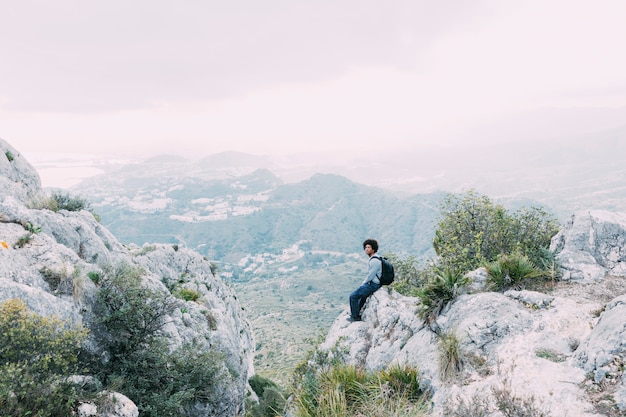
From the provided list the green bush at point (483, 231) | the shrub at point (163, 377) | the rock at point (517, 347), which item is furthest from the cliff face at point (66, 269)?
the green bush at point (483, 231)

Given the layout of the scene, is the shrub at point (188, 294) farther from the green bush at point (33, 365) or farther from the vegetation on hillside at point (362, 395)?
the vegetation on hillside at point (362, 395)

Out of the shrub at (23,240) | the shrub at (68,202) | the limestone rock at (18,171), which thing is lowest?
the shrub at (23,240)

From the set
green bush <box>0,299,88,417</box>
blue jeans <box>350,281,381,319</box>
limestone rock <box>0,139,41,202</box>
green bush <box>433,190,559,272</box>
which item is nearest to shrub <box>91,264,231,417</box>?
green bush <box>0,299,88,417</box>

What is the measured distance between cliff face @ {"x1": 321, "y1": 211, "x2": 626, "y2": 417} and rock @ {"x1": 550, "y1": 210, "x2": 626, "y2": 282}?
0.03 m

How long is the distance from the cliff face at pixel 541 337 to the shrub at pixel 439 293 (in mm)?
390

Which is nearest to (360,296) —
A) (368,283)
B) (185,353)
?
(368,283)

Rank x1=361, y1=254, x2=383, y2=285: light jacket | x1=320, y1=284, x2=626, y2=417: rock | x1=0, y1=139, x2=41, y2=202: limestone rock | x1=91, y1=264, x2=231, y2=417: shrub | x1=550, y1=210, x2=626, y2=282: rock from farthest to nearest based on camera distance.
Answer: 1. x1=0, y1=139, x2=41, y2=202: limestone rock
2. x1=361, y1=254, x2=383, y2=285: light jacket
3. x1=550, y1=210, x2=626, y2=282: rock
4. x1=91, y1=264, x2=231, y2=417: shrub
5. x1=320, y1=284, x2=626, y2=417: rock

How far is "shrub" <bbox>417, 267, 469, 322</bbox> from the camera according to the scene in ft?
35.7

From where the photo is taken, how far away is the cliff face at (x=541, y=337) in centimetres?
608

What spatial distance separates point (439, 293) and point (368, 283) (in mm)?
3446

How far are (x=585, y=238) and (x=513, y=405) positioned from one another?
392 inches

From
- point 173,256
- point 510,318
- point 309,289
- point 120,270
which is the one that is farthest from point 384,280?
point 309,289

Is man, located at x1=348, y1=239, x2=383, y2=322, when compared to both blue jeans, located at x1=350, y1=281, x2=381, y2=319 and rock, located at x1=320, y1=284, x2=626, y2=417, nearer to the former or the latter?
blue jeans, located at x1=350, y1=281, x2=381, y2=319

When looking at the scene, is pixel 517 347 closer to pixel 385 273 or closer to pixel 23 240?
pixel 385 273
